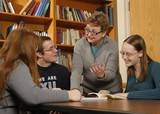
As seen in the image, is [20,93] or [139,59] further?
[139,59]

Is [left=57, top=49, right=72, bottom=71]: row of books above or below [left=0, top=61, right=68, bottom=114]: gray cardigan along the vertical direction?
above

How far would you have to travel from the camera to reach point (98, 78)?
2.26m

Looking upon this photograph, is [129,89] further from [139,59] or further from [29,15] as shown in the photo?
[29,15]

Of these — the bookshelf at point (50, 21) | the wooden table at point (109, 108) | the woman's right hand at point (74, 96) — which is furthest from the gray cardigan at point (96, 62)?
the bookshelf at point (50, 21)

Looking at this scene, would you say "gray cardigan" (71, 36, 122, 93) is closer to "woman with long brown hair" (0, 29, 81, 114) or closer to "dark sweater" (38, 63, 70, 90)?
"dark sweater" (38, 63, 70, 90)

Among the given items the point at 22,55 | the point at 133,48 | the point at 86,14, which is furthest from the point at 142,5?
the point at 22,55

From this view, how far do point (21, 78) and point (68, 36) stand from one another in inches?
88.2

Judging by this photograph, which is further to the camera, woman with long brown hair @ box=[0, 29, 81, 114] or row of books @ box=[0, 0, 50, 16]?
row of books @ box=[0, 0, 50, 16]

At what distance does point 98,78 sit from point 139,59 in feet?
1.19

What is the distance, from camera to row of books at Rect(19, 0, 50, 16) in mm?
3379

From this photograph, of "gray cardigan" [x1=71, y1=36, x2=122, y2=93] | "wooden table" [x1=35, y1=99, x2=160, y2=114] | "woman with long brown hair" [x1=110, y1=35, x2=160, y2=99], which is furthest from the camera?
"gray cardigan" [x1=71, y1=36, x2=122, y2=93]

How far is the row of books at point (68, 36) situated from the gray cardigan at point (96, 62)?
1.14 m

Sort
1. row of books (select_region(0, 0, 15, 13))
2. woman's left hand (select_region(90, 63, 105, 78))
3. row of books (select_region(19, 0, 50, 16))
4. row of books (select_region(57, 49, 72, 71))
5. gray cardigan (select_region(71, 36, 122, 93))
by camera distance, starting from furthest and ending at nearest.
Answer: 1. row of books (select_region(57, 49, 72, 71))
2. row of books (select_region(19, 0, 50, 16))
3. row of books (select_region(0, 0, 15, 13))
4. gray cardigan (select_region(71, 36, 122, 93))
5. woman's left hand (select_region(90, 63, 105, 78))

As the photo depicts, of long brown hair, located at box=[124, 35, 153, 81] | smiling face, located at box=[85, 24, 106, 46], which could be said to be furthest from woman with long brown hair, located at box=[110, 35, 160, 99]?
smiling face, located at box=[85, 24, 106, 46]
